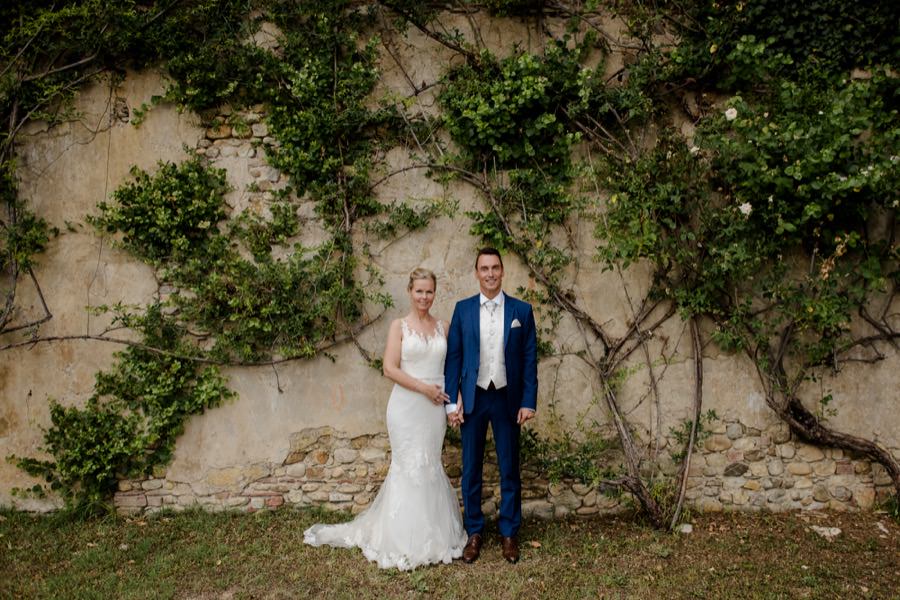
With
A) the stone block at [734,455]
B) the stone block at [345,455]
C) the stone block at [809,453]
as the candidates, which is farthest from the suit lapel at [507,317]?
the stone block at [809,453]

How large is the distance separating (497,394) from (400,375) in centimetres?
68

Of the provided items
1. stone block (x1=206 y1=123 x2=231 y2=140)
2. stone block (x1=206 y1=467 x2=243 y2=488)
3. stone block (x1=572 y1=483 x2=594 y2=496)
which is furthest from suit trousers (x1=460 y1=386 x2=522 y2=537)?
stone block (x1=206 y1=123 x2=231 y2=140)

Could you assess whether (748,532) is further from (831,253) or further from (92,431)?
(92,431)

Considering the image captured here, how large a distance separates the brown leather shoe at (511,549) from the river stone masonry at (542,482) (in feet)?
2.20

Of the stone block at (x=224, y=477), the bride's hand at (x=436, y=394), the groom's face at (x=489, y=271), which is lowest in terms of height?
the stone block at (x=224, y=477)

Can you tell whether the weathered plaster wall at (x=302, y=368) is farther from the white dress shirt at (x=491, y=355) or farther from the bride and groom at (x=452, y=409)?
the white dress shirt at (x=491, y=355)

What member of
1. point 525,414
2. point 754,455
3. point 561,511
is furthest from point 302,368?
point 754,455

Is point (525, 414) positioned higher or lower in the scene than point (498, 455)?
higher

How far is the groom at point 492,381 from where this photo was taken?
392 cm

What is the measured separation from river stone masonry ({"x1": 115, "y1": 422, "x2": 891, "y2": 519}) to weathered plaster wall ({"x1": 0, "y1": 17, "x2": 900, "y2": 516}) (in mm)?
12

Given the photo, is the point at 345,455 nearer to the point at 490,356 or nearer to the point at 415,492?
the point at 415,492

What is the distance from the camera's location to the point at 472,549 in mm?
3930

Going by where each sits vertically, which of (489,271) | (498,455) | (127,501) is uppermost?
(489,271)

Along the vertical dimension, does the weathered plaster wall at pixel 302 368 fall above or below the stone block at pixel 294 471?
above
